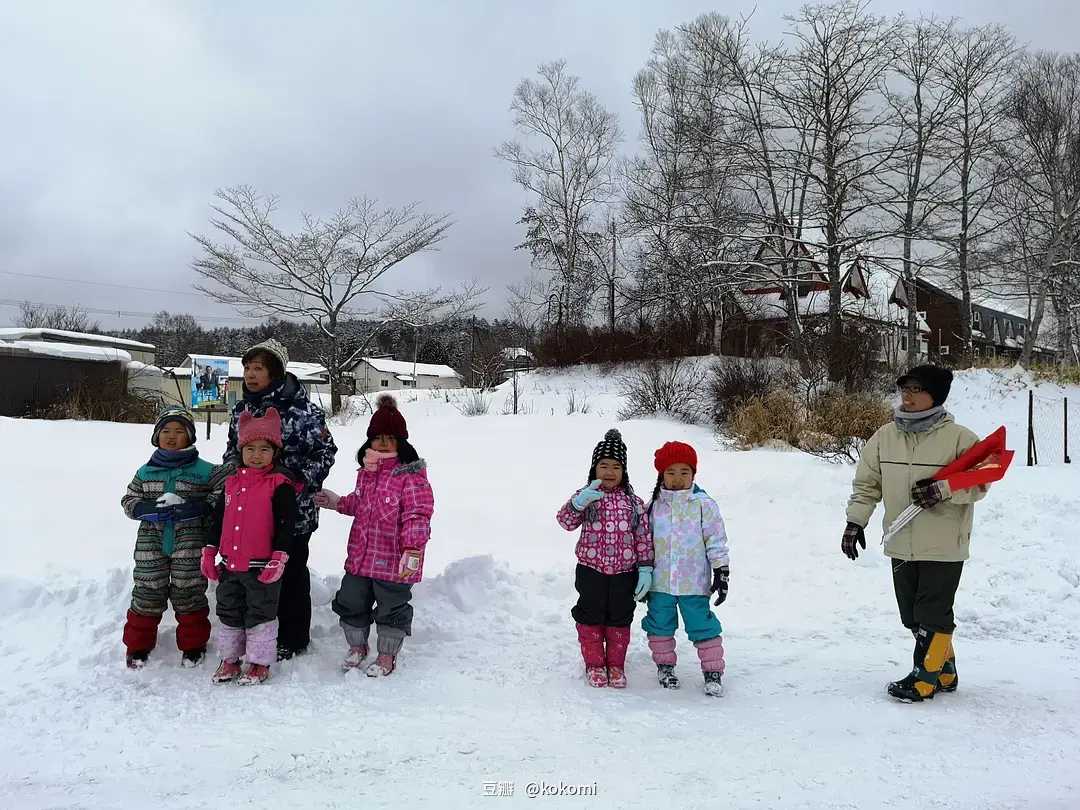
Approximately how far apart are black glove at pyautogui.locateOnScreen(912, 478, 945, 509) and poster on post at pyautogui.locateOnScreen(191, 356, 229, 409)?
1291cm

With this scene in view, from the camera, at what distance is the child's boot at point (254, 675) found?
3657 mm

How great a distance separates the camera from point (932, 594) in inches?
147

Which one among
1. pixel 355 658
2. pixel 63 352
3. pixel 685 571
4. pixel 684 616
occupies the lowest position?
pixel 355 658

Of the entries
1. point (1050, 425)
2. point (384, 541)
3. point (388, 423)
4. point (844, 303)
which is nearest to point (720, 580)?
point (384, 541)

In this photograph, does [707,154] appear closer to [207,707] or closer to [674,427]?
[674,427]

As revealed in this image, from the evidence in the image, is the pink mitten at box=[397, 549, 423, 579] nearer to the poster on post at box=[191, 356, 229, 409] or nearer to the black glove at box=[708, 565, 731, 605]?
the black glove at box=[708, 565, 731, 605]

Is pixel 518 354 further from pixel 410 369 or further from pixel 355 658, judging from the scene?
pixel 410 369

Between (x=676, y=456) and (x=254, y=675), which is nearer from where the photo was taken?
(x=254, y=675)

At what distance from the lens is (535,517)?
7.34 m

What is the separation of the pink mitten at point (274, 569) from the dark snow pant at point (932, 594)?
3417 mm

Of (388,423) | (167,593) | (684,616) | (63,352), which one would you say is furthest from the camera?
(63,352)

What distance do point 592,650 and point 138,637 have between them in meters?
2.49

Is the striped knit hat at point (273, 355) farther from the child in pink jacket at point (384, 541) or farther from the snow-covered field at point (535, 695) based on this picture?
the snow-covered field at point (535, 695)

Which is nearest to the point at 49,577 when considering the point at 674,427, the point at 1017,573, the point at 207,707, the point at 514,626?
the point at 207,707
